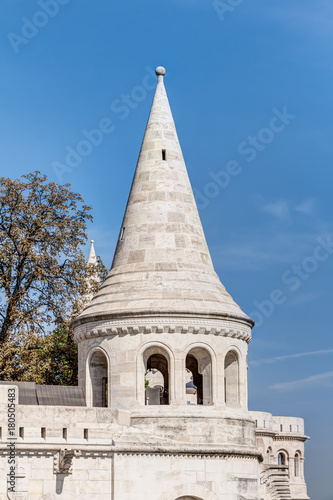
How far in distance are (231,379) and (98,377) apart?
3233mm

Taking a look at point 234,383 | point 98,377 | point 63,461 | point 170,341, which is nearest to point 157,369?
point 98,377

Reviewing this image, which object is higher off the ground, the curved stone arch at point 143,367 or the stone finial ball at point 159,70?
the stone finial ball at point 159,70

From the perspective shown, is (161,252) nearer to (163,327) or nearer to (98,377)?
(163,327)

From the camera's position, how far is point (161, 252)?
81.6 ft

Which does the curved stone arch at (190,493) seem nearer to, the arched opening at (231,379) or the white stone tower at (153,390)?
the white stone tower at (153,390)

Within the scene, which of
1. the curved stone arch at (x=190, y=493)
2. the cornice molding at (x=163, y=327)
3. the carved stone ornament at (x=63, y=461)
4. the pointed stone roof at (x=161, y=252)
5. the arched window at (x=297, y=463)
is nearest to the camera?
the carved stone ornament at (x=63, y=461)

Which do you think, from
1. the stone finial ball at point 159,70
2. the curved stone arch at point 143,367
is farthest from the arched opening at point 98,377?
the stone finial ball at point 159,70

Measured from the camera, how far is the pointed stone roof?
Answer: 23938 mm

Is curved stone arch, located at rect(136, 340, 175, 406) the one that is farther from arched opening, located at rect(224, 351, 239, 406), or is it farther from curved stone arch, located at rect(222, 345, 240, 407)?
arched opening, located at rect(224, 351, 239, 406)

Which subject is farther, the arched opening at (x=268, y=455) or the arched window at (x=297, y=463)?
the arched window at (x=297, y=463)

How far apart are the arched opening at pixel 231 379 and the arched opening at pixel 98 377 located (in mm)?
2940

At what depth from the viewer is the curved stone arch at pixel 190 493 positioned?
879 inches

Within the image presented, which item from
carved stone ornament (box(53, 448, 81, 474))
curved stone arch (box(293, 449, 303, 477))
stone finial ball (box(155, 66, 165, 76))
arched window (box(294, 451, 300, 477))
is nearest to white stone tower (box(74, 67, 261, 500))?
carved stone ornament (box(53, 448, 81, 474))

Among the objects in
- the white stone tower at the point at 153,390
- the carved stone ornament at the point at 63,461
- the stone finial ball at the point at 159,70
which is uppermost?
the stone finial ball at the point at 159,70
